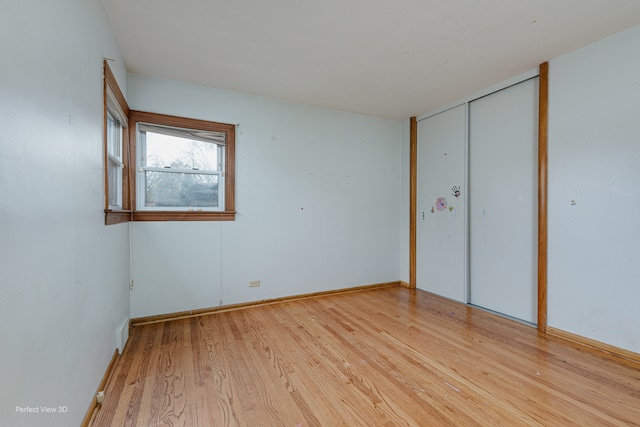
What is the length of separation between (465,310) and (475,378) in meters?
1.52

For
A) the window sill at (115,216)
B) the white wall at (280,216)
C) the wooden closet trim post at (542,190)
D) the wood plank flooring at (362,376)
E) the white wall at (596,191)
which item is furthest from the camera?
the white wall at (280,216)

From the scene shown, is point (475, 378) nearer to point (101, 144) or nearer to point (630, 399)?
point (630, 399)

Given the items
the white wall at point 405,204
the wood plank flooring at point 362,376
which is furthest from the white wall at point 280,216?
the wood plank flooring at point 362,376

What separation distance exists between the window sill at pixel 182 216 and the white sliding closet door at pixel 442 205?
2.71 metres

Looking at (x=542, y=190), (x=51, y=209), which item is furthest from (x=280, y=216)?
(x=542, y=190)

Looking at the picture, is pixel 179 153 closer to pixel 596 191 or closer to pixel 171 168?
pixel 171 168

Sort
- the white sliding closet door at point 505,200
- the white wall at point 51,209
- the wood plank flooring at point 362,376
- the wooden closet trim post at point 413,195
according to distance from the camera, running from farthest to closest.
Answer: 1. the wooden closet trim post at point 413,195
2. the white sliding closet door at point 505,200
3. the wood plank flooring at point 362,376
4. the white wall at point 51,209

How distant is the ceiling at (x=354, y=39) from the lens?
1988 millimetres

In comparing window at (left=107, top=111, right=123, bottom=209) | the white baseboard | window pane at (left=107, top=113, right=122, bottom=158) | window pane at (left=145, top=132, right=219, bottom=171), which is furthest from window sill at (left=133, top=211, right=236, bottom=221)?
the white baseboard

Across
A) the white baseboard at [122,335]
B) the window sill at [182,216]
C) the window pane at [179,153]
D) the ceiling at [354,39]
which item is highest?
the ceiling at [354,39]

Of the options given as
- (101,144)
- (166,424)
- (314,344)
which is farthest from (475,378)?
(101,144)

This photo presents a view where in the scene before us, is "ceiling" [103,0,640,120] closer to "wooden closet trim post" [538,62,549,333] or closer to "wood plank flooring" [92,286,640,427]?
"wooden closet trim post" [538,62,549,333]

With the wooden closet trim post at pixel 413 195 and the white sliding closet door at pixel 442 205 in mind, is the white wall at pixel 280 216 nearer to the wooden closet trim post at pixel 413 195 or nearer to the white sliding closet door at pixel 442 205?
the wooden closet trim post at pixel 413 195

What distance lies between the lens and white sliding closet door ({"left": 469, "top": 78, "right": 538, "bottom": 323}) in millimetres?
2916
